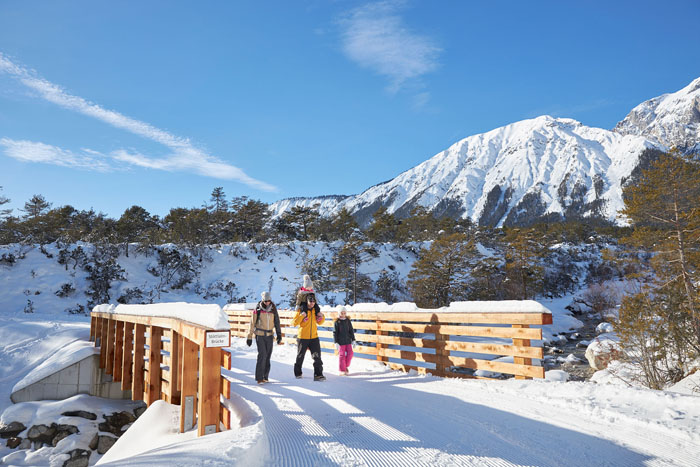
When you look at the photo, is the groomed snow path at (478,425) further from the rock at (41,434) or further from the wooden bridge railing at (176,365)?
the rock at (41,434)

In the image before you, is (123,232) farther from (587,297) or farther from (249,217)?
(587,297)

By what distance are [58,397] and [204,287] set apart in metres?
19.0

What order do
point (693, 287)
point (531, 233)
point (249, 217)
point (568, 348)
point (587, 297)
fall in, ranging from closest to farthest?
point (693, 287) → point (568, 348) → point (587, 297) → point (531, 233) → point (249, 217)

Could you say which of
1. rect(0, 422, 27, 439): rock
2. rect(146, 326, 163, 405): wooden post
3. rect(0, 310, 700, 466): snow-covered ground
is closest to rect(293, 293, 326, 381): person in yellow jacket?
rect(0, 310, 700, 466): snow-covered ground

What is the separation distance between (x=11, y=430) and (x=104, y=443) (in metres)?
1.94

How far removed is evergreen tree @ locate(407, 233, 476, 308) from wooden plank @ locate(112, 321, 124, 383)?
20.0 metres

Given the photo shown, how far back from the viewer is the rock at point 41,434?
26.9ft

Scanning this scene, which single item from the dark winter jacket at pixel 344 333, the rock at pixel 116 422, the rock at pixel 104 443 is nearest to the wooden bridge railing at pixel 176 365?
the rock at pixel 116 422

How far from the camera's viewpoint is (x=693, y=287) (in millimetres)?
13086

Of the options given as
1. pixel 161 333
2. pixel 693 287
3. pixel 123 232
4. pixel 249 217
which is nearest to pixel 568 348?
pixel 693 287

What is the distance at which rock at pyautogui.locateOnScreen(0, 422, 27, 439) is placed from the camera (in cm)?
830

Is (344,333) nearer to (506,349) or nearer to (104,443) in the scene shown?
(506,349)

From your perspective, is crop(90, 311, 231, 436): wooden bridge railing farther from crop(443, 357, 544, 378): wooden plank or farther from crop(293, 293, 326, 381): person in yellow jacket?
crop(443, 357, 544, 378): wooden plank

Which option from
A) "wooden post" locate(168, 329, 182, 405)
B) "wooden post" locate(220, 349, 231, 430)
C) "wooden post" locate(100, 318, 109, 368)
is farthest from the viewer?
"wooden post" locate(100, 318, 109, 368)
